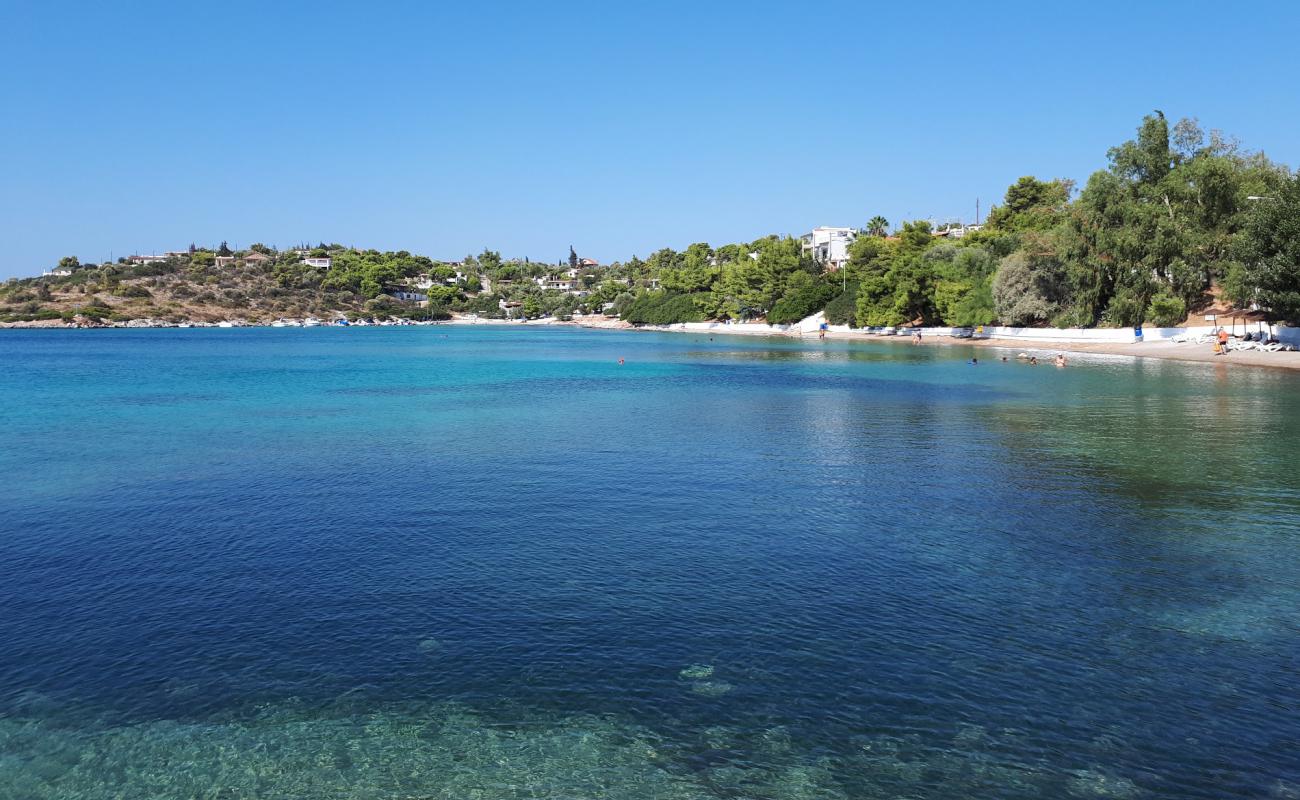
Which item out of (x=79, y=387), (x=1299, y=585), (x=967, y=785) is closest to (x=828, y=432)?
(x=1299, y=585)

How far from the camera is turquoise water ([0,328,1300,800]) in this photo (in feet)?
28.7

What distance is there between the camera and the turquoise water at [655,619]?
873 centimetres

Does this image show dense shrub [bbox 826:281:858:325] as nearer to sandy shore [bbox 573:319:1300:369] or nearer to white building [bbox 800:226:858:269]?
sandy shore [bbox 573:319:1300:369]

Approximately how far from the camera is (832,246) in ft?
609

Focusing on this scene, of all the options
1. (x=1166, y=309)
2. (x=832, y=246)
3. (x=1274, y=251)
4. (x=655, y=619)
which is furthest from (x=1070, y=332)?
(x=832, y=246)

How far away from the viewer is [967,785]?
823cm

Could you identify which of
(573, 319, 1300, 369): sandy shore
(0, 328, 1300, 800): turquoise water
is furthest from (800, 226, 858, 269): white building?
(0, 328, 1300, 800): turquoise water

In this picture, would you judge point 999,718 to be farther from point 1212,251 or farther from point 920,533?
point 1212,251

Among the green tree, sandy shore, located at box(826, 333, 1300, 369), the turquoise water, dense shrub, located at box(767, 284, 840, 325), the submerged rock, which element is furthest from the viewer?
dense shrub, located at box(767, 284, 840, 325)

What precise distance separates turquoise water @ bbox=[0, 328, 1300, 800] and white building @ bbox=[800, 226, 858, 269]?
15603cm

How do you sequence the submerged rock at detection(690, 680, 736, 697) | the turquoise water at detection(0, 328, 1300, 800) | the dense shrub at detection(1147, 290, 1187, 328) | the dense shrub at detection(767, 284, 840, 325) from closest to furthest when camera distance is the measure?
1. the turquoise water at detection(0, 328, 1300, 800)
2. the submerged rock at detection(690, 680, 736, 697)
3. the dense shrub at detection(1147, 290, 1187, 328)
4. the dense shrub at detection(767, 284, 840, 325)

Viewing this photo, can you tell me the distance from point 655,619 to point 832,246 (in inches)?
7130

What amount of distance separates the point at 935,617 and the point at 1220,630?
3748 millimetres

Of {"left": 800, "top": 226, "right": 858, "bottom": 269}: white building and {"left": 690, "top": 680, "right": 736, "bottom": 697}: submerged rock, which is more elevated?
{"left": 800, "top": 226, "right": 858, "bottom": 269}: white building
